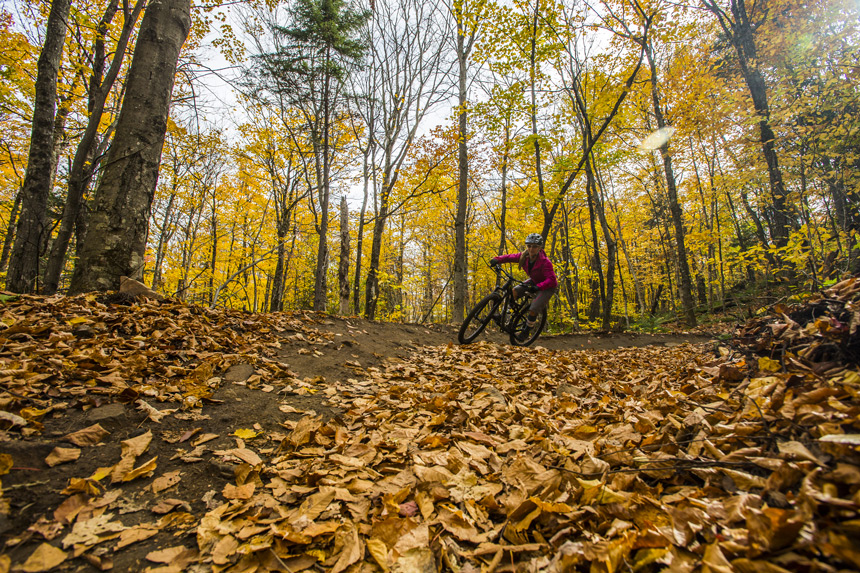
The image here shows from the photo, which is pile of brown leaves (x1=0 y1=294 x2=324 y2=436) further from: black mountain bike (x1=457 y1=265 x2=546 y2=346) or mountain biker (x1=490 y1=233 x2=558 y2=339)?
mountain biker (x1=490 y1=233 x2=558 y2=339)

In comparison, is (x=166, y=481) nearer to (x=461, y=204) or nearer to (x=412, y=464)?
(x=412, y=464)

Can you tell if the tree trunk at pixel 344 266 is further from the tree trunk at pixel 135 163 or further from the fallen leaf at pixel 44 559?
the fallen leaf at pixel 44 559

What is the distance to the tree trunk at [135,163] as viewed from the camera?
3568mm

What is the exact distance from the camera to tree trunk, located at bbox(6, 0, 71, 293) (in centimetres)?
476

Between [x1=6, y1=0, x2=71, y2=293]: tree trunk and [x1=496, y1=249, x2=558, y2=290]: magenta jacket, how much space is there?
6913mm

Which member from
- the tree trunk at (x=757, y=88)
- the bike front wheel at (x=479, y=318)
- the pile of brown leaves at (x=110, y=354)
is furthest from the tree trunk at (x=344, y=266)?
the tree trunk at (x=757, y=88)

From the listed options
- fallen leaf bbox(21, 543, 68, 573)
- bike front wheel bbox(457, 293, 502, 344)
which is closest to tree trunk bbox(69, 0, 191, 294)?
fallen leaf bbox(21, 543, 68, 573)

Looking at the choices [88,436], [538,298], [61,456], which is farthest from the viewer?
[538,298]

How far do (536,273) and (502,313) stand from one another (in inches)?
37.6

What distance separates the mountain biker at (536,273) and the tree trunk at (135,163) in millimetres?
4869

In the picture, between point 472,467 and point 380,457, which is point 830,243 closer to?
point 472,467

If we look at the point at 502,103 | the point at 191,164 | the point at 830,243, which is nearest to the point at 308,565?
the point at 830,243

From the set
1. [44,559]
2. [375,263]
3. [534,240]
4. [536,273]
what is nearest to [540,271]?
[536,273]

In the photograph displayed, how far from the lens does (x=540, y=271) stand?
20.0 ft
